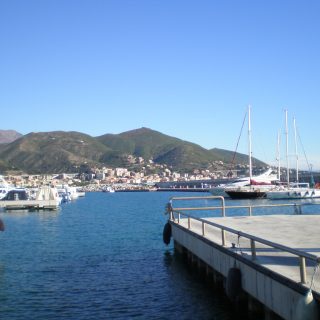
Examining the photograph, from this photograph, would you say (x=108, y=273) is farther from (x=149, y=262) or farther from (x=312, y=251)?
(x=312, y=251)

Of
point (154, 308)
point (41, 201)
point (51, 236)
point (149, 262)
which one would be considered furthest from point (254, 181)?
point (154, 308)

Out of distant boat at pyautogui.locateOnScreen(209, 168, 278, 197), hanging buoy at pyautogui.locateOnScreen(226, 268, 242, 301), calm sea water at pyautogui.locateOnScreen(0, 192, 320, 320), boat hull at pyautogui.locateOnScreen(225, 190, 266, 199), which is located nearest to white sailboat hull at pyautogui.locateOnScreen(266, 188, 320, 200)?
boat hull at pyautogui.locateOnScreen(225, 190, 266, 199)

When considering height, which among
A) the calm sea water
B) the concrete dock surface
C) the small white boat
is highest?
the concrete dock surface

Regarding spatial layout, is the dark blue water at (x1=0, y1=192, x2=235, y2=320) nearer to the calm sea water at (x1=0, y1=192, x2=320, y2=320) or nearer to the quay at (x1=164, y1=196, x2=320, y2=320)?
the calm sea water at (x1=0, y1=192, x2=320, y2=320)

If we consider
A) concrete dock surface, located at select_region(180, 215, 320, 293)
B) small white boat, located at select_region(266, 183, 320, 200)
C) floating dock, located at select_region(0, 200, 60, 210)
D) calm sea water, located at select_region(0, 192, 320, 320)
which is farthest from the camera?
small white boat, located at select_region(266, 183, 320, 200)

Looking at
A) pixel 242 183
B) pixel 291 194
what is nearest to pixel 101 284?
pixel 291 194

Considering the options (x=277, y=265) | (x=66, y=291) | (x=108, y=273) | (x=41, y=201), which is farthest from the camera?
(x=41, y=201)

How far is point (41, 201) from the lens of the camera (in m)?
68.9

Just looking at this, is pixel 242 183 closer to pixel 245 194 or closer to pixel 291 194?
pixel 245 194

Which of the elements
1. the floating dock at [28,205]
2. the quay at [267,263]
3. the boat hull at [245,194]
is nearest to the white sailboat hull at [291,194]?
the boat hull at [245,194]

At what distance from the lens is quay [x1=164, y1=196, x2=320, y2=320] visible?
9.83 metres

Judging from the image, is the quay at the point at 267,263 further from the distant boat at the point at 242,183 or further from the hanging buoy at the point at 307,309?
the distant boat at the point at 242,183

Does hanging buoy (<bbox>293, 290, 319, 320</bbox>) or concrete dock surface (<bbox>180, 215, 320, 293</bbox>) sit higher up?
concrete dock surface (<bbox>180, 215, 320, 293</bbox>)

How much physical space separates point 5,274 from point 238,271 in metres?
11.6
